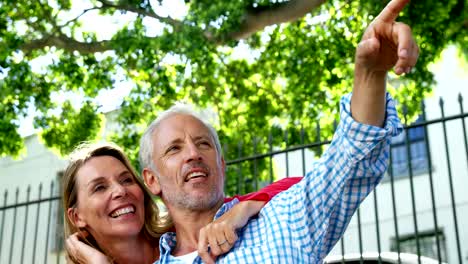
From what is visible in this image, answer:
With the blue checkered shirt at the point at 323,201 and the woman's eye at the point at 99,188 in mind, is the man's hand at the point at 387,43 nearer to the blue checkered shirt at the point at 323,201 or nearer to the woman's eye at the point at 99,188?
the blue checkered shirt at the point at 323,201

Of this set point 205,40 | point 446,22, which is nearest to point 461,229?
point 446,22

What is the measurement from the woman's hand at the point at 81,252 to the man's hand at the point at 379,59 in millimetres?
1479

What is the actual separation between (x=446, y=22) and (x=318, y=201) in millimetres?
7642

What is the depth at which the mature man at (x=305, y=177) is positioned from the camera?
2.31 m

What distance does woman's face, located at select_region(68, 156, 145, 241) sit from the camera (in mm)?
3539

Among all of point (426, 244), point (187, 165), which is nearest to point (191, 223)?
point (187, 165)

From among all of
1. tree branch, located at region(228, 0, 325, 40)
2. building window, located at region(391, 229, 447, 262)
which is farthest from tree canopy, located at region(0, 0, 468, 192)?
building window, located at region(391, 229, 447, 262)

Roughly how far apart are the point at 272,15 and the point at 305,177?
6599mm

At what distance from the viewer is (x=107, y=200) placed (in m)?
3.56

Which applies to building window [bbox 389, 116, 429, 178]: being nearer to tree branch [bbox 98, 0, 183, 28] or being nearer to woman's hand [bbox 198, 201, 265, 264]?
tree branch [bbox 98, 0, 183, 28]

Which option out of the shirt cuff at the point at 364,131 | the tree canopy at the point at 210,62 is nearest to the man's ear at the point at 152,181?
the shirt cuff at the point at 364,131

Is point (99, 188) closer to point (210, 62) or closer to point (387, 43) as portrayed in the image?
point (387, 43)

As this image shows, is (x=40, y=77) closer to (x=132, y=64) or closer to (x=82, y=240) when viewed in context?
(x=132, y=64)

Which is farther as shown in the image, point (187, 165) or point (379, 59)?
point (187, 165)
